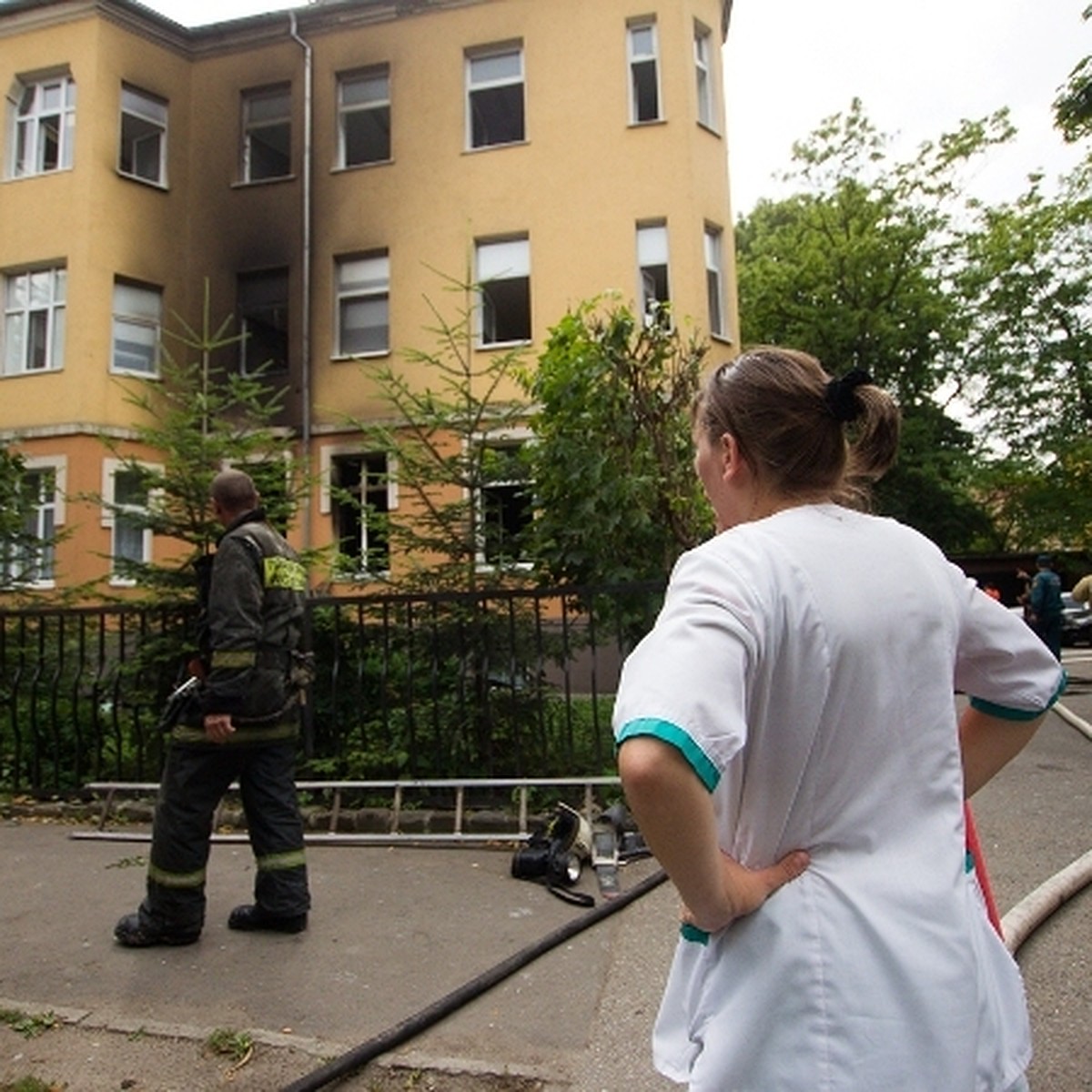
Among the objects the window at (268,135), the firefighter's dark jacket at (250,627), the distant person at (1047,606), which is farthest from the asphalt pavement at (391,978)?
the window at (268,135)

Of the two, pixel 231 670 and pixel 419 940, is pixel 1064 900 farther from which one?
pixel 231 670

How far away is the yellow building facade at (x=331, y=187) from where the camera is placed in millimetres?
16578

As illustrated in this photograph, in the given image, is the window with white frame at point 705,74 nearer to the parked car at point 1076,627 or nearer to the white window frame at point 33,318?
the white window frame at point 33,318

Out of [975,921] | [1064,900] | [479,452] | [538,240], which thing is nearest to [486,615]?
[479,452]

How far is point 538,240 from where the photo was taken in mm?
16859

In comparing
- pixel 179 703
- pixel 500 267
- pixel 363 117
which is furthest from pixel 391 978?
pixel 363 117

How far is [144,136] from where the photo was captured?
18.3m

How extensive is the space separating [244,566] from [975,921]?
349 centimetres

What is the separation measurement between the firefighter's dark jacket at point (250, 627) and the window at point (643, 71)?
14.9 meters

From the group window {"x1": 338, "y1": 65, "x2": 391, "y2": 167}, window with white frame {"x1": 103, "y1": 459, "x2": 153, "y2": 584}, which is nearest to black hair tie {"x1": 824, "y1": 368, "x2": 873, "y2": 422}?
window with white frame {"x1": 103, "y1": 459, "x2": 153, "y2": 584}

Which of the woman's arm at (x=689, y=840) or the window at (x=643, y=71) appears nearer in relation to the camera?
the woman's arm at (x=689, y=840)

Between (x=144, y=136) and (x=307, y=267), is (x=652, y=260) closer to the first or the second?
(x=307, y=267)

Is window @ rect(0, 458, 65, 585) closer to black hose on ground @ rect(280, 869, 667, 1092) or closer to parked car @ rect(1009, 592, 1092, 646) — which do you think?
black hose on ground @ rect(280, 869, 667, 1092)

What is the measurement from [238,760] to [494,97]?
1644 centimetres
